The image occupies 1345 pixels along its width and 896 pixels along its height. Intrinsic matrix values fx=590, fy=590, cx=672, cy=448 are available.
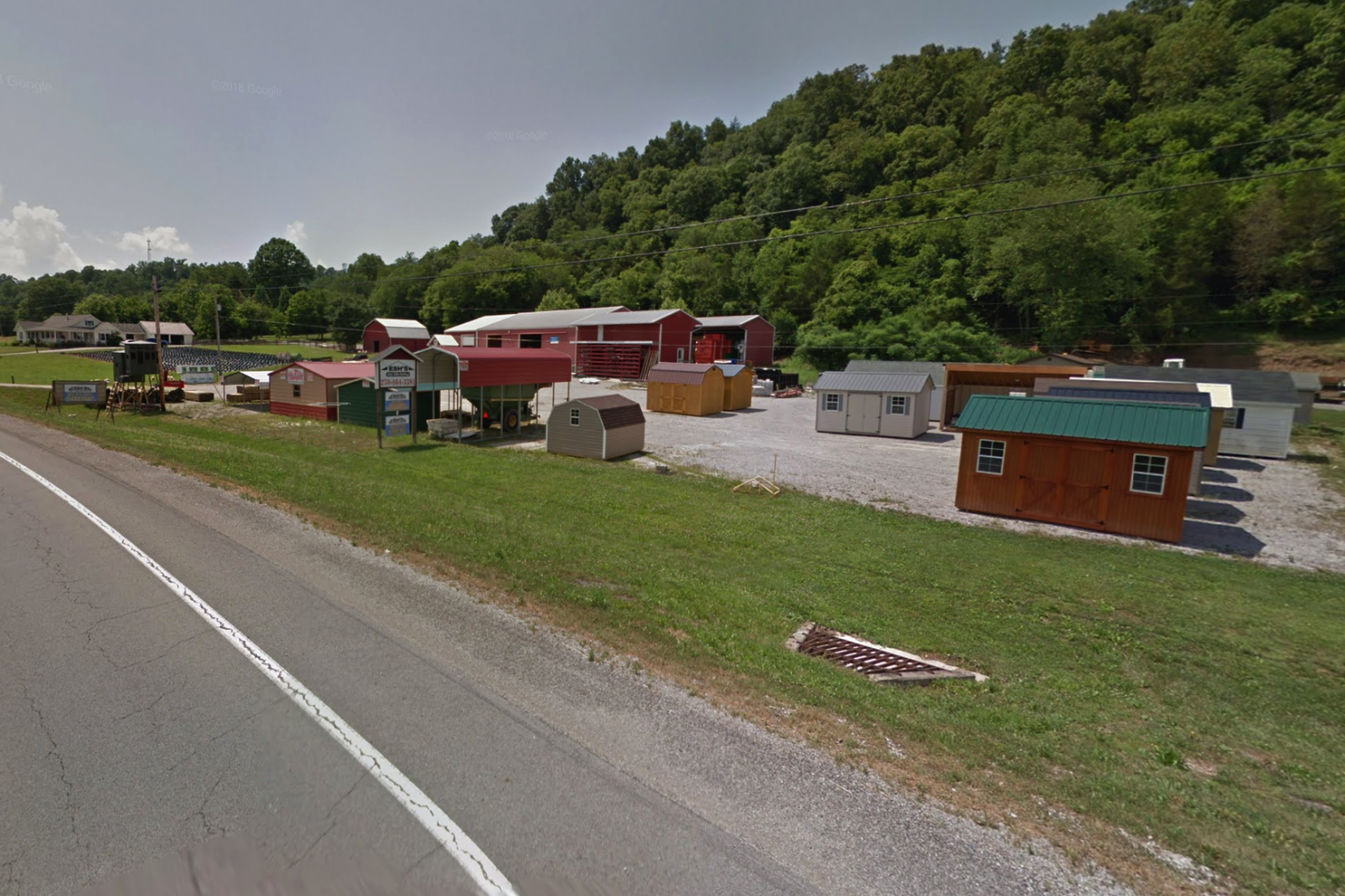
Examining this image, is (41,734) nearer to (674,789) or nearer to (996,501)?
(674,789)

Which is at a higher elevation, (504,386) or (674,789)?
(504,386)

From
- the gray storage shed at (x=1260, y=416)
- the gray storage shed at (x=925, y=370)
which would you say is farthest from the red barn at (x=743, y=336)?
the gray storage shed at (x=1260, y=416)

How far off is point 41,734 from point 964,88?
106m

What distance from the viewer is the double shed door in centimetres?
1478

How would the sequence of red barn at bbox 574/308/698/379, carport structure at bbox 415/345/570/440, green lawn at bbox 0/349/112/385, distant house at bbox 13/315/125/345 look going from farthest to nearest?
distant house at bbox 13/315/125/345 < red barn at bbox 574/308/698/379 < green lawn at bbox 0/349/112/385 < carport structure at bbox 415/345/570/440

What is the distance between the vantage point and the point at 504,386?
26828 mm

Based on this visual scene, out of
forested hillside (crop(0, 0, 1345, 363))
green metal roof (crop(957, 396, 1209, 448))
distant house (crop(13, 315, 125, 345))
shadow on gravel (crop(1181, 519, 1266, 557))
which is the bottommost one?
shadow on gravel (crop(1181, 519, 1266, 557))

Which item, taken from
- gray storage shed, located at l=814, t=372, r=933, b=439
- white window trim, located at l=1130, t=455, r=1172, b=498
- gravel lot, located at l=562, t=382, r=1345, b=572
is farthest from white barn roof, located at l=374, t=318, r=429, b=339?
white window trim, located at l=1130, t=455, r=1172, b=498

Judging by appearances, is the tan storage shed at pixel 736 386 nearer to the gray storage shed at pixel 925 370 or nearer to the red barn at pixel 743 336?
the gray storage shed at pixel 925 370

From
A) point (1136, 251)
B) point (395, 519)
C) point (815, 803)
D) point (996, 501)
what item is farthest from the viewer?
point (1136, 251)

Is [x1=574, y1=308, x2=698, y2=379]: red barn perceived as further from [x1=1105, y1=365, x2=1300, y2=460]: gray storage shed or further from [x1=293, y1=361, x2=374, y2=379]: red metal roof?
[x1=1105, y1=365, x2=1300, y2=460]: gray storage shed

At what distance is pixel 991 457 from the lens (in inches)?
629

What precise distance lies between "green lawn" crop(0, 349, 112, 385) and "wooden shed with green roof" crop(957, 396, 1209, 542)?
6493 centimetres

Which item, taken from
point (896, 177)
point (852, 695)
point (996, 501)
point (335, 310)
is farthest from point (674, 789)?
point (335, 310)
